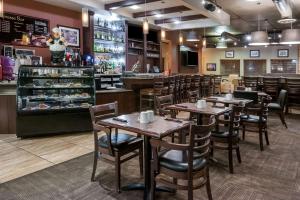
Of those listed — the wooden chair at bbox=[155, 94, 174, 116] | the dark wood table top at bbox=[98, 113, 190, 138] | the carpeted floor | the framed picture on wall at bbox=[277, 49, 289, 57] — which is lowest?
the carpeted floor

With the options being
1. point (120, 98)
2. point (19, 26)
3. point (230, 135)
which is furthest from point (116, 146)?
point (19, 26)

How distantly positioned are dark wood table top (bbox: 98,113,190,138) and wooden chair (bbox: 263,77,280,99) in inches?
251

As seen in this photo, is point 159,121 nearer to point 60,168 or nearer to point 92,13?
point 60,168

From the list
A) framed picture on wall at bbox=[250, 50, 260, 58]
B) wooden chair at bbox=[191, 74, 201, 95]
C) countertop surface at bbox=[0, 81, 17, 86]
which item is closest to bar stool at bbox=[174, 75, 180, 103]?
wooden chair at bbox=[191, 74, 201, 95]

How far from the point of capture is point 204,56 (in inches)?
721

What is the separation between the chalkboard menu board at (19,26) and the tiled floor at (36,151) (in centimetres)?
269

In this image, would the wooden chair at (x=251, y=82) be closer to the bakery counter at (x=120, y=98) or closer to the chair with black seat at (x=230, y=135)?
the bakery counter at (x=120, y=98)

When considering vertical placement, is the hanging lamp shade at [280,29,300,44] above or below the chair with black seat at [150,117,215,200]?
above

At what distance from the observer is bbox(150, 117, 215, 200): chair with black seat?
2270 millimetres

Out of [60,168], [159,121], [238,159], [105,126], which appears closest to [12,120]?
[60,168]

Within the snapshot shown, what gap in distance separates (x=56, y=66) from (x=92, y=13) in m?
3.51

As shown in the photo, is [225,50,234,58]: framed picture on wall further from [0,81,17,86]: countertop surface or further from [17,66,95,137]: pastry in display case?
[0,81,17,86]: countertop surface

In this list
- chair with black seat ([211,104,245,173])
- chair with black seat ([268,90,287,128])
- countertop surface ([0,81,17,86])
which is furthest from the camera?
chair with black seat ([268,90,287,128])

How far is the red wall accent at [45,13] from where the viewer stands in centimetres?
651
